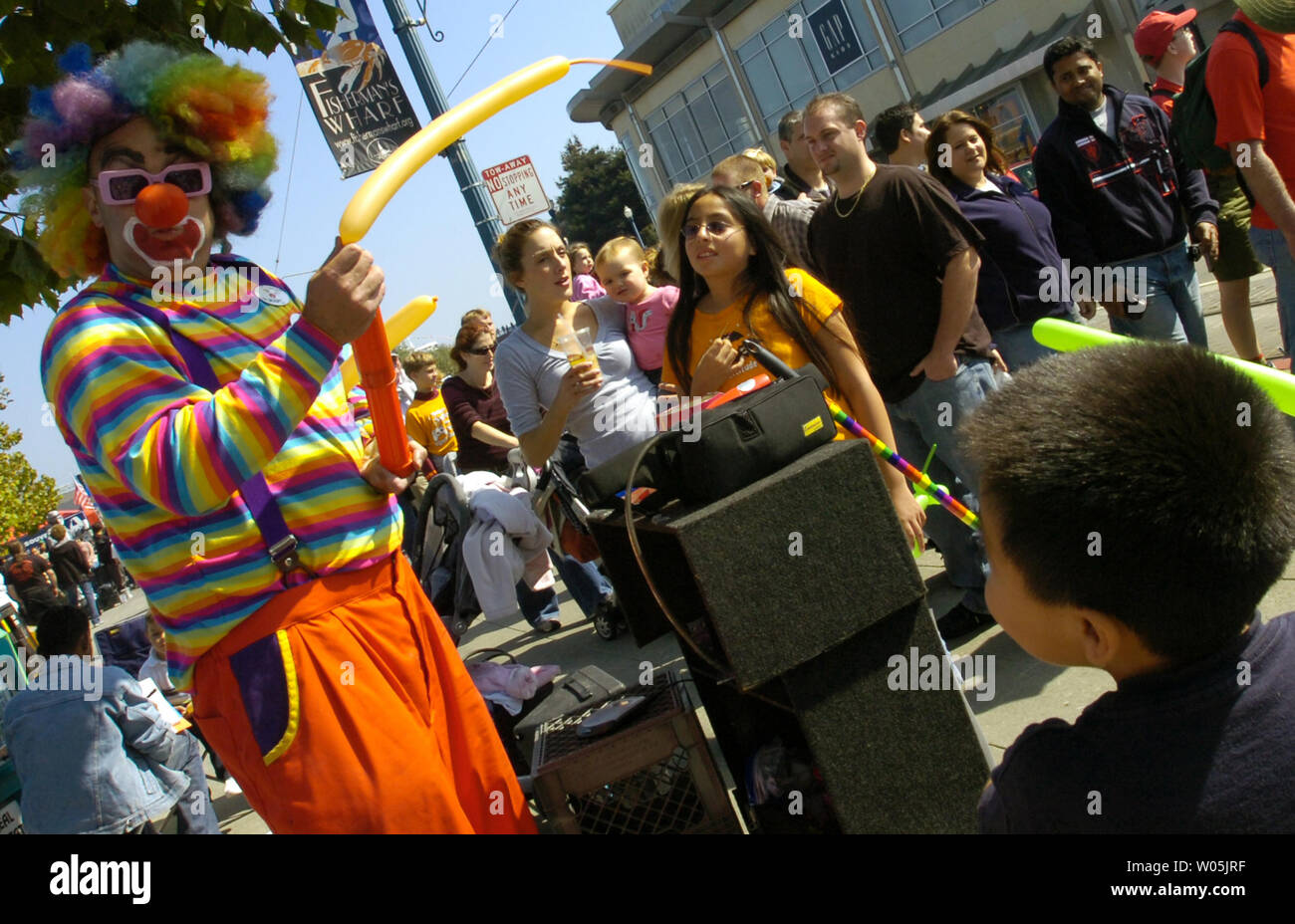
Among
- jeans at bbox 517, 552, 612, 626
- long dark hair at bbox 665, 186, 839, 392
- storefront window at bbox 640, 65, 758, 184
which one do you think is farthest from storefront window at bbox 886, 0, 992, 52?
long dark hair at bbox 665, 186, 839, 392

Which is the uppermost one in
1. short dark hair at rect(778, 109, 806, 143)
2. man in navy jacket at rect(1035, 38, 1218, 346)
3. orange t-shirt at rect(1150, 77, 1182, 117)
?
short dark hair at rect(778, 109, 806, 143)

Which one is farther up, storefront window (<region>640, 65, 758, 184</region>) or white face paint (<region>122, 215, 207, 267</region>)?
storefront window (<region>640, 65, 758, 184</region>)

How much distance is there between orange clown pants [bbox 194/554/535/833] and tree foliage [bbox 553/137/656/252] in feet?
183

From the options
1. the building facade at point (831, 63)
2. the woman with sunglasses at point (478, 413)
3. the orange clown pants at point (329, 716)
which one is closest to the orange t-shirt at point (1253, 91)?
the orange clown pants at point (329, 716)

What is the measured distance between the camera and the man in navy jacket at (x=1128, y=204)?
4.67 metres

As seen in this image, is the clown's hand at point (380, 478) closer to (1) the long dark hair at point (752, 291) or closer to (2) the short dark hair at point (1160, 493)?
(2) the short dark hair at point (1160, 493)

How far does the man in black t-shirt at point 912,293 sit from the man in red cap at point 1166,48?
6.86 feet

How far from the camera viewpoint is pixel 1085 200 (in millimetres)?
4832

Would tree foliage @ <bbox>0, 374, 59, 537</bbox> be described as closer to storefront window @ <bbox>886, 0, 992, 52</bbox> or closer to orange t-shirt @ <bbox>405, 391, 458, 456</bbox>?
orange t-shirt @ <bbox>405, 391, 458, 456</bbox>

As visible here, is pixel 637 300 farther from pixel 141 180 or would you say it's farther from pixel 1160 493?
pixel 1160 493

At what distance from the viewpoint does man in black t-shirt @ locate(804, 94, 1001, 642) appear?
3848mm

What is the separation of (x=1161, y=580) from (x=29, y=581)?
16654mm

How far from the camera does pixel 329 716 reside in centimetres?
187
